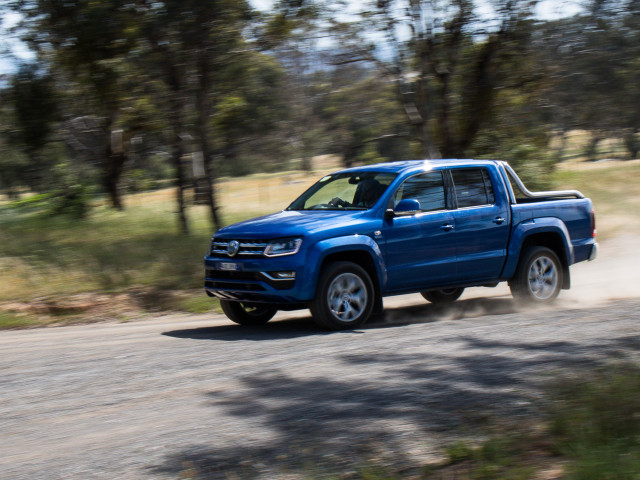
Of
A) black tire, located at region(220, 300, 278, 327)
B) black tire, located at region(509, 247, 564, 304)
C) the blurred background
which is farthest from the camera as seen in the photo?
the blurred background

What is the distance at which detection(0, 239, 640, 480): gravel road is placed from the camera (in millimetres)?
4723

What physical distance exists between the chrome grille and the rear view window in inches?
100

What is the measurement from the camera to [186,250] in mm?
15359

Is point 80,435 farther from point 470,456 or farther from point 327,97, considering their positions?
point 327,97

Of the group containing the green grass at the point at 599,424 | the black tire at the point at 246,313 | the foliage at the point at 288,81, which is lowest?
the black tire at the point at 246,313

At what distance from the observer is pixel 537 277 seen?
10352 millimetres

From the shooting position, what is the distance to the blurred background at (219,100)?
1491cm

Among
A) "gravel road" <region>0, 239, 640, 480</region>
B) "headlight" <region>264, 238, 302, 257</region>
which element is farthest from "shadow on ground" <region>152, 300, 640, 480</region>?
"headlight" <region>264, 238, 302, 257</region>

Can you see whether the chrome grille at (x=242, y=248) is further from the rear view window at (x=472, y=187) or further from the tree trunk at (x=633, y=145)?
the tree trunk at (x=633, y=145)

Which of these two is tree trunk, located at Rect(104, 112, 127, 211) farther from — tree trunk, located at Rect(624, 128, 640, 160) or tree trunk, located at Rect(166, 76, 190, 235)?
tree trunk, located at Rect(624, 128, 640, 160)

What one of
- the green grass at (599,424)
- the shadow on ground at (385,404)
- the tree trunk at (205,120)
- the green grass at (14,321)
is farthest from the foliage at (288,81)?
the green grass at (599,424)

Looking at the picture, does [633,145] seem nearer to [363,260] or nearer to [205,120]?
[205,120]

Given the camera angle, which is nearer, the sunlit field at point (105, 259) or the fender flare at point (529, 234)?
the fender flare at point (529, 234)

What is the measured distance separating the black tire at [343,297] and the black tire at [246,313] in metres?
0.99
